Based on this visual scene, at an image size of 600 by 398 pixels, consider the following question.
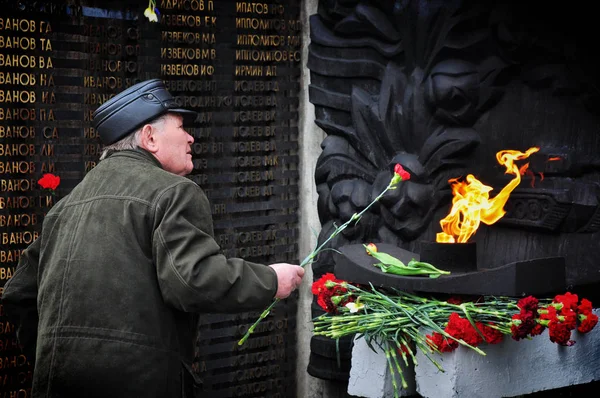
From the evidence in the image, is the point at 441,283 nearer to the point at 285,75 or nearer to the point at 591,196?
the point at 591,196

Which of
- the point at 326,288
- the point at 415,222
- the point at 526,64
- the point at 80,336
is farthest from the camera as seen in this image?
the point at 415,222

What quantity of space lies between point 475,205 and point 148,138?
1.98 meters

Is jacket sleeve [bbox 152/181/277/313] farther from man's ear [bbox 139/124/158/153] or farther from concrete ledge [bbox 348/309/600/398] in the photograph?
concrete ledge [bbox 348/309/600/398]

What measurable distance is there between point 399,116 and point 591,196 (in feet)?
4.32

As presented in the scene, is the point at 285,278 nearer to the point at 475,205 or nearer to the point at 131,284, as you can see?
the point at 131,284

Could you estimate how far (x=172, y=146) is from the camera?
4.50 m

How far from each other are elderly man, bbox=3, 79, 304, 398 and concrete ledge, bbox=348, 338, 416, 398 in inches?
35.1

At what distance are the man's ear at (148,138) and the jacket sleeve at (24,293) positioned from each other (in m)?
0.69

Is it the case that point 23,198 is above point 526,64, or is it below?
below

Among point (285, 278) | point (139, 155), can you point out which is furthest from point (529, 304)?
point (139, 155)

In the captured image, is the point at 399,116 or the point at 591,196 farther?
the point at 399,116

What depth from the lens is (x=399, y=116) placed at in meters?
5.97

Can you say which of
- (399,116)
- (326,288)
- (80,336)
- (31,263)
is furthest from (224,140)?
(80,336)

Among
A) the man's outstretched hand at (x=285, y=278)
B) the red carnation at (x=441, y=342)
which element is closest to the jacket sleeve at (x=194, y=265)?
the man's outstretched hand at (x=285, y=278)
